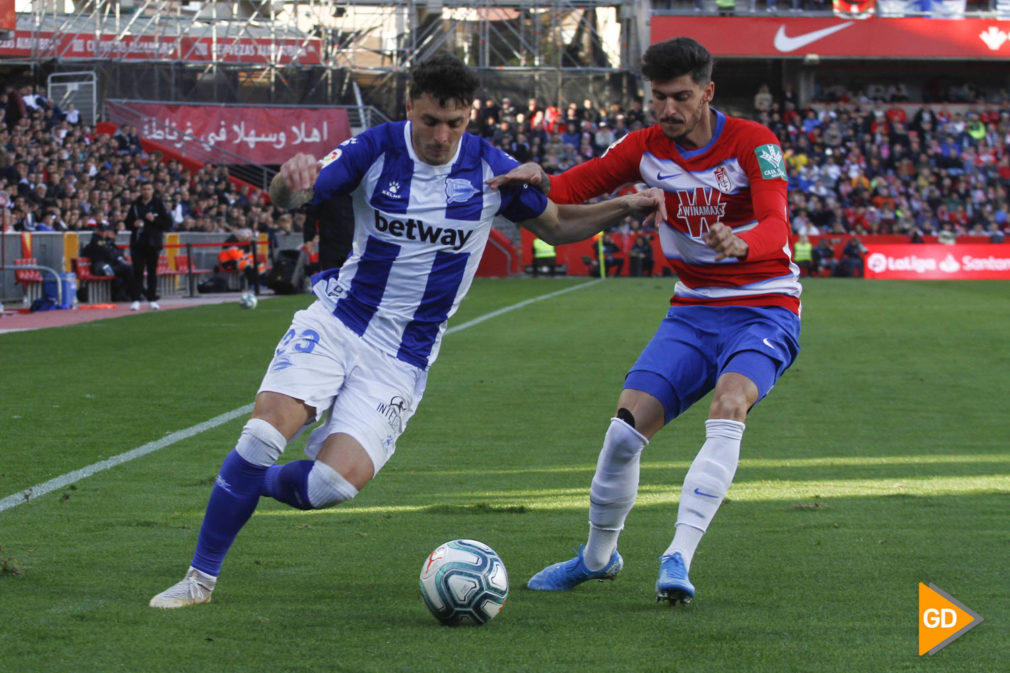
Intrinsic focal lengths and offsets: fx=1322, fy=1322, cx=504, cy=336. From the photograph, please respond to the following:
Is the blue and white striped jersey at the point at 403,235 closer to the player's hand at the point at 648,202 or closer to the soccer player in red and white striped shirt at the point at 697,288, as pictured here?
the soccer player in red and white striped shirt at the point at 697,288

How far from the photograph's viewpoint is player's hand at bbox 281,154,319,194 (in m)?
4.79

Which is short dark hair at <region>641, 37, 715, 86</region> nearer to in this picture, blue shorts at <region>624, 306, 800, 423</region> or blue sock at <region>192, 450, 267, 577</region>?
blue shorts at <region>624, 306, 800, 423</region>

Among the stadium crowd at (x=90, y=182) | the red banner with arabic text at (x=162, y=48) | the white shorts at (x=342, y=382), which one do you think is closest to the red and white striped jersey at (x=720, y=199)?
the white shorts at (x=342, y=382)

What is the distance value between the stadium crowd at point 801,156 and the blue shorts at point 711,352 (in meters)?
23.2

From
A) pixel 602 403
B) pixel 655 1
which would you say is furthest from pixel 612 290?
pixel 655 1

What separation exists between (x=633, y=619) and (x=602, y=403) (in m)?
6.28

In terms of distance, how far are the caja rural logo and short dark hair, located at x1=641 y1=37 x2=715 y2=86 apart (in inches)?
83.5

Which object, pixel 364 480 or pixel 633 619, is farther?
pixel 364 480

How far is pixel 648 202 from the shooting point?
5246 mm

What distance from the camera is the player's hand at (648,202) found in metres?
5.24

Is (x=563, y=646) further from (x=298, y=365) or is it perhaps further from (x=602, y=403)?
(x=602, y=403)

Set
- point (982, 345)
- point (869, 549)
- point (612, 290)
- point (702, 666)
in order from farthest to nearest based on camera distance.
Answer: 1. point (612, 290)
2. point (982, 345)
3. point (869, 549)
4. point (702, 666)

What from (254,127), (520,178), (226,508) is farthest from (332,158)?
(254,127)

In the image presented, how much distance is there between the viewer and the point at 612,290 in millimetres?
28578
